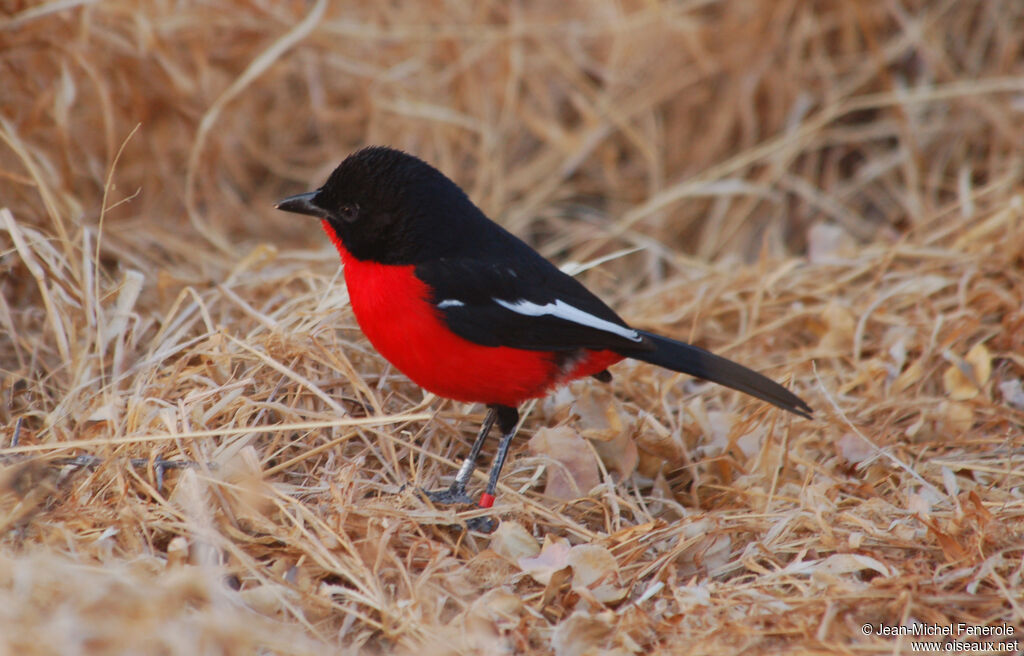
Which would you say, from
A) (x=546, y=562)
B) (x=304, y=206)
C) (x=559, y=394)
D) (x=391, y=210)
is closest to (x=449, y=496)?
(x=546, y=562)

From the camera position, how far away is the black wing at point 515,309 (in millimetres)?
3164

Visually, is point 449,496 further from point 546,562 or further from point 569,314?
point 569,314

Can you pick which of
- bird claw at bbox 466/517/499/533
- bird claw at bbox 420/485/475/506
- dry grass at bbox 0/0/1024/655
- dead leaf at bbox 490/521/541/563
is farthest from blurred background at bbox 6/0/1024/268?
dead leaf at bbox 490/521/541/563

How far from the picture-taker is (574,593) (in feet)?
9.04

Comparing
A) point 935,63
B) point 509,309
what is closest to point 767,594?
point 509,309

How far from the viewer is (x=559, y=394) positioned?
3.83m

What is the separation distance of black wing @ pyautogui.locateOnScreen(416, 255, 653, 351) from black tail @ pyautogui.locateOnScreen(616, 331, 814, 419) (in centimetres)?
7

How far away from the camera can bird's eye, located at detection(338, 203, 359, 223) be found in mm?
3324

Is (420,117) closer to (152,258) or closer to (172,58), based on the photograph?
(172,58)

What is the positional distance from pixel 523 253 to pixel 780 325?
1.42 m

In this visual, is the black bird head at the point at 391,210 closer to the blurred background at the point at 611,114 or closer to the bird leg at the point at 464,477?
the bird leg at the point at 464,477

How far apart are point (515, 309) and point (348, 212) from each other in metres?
0.65

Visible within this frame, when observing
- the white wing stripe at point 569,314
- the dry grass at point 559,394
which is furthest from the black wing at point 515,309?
the dry grass at point 559,394

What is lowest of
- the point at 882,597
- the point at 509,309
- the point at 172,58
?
the point at 882,597
